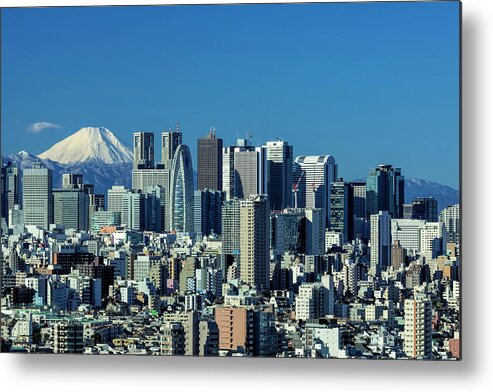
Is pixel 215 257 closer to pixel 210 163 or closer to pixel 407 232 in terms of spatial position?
pixel 210 163

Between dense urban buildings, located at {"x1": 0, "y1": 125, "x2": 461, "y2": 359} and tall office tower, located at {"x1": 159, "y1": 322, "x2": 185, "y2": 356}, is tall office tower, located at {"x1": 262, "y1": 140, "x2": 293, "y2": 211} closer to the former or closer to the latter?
dense urban buildings, located at {"x1": 0, "y1": 125, "x2": 461, "y2": 359}

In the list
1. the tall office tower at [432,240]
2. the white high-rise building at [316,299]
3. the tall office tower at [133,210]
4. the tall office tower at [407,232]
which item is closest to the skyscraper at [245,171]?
the tall office tower at [133,210]

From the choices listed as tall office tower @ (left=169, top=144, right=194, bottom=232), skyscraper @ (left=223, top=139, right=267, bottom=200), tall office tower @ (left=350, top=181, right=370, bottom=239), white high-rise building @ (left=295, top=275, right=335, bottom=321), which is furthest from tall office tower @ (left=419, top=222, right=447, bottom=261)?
Result: tall office tower @ (left=169, top=144, right=194, bottom=232)

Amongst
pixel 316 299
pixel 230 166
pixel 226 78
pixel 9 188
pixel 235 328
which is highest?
pixel 226 78

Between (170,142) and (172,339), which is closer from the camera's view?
(172,339)

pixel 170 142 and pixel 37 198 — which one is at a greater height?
pixel 170 142

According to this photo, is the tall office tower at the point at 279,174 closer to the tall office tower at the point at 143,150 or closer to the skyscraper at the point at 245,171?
the skyscraper at the point at 245,171

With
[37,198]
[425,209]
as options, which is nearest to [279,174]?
[425,209]

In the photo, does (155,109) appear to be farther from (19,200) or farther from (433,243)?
(433,243)
